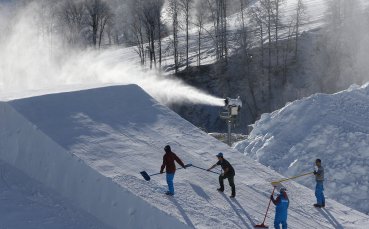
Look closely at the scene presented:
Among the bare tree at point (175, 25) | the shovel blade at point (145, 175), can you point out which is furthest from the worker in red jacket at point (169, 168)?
the bare tree at point (175, 25)

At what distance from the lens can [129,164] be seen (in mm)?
13070

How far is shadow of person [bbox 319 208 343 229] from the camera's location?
1295cm

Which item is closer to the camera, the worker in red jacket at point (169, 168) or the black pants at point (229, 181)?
the worker in red jacket at point (169, 168)

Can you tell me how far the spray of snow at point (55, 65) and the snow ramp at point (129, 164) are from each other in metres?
20.9

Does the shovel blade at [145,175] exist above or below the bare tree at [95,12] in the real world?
below

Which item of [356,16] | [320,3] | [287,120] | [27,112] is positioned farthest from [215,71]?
[27,112]

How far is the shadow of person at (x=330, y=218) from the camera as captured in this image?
13.0 m

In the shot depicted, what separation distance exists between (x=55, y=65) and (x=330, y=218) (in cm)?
4286

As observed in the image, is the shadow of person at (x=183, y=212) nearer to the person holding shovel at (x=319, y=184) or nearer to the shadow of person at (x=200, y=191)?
the shadow of person at (x=200, y=191)

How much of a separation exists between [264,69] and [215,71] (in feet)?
14.9

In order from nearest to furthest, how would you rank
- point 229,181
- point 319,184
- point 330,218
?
point 229,181 < point 330,218 < point 319,184

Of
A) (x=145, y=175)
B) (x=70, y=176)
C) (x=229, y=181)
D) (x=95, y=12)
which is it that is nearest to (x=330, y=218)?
(x=229, y=181)

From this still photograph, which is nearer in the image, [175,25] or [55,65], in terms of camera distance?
[175,25]

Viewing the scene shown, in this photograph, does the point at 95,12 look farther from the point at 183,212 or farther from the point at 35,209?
the point at 183,212
